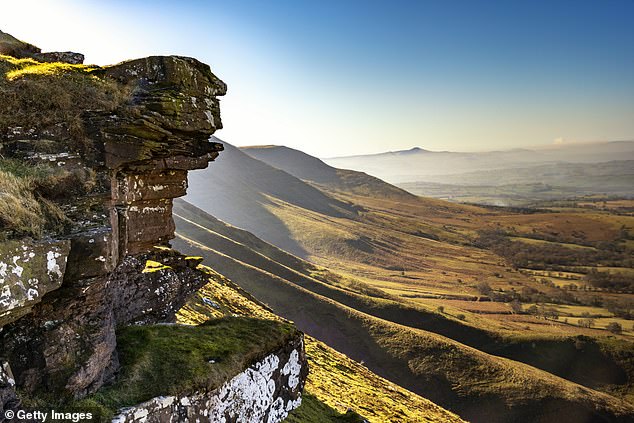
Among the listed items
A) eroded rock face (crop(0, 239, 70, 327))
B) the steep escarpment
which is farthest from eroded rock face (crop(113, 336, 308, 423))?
eroded rock face (crop(0, 239, 70, 327))

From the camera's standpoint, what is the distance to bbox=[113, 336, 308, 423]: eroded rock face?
10508 millimetres

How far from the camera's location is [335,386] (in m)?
29.4

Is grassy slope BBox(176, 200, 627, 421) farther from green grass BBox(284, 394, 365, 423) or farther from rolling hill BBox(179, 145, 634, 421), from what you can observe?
green grass BBox(284, 394, 365, 423)

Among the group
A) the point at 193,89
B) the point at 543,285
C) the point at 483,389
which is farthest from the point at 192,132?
the point at 543,285

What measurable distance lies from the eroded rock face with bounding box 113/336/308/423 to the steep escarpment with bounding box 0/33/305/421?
19cm

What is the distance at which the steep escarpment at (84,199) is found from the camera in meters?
9.23

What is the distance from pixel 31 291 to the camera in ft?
28.7

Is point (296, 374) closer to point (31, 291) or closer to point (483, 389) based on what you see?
point (31, 291)

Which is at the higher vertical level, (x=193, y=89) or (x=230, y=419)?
(x=193, y=89)

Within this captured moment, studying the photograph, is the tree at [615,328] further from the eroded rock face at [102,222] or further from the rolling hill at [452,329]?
the eroded rock face at [102,222]

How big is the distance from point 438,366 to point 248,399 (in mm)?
43257

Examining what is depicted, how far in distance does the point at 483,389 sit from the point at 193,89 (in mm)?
48503

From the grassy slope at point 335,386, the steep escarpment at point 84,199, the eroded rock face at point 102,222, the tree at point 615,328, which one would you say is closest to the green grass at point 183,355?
the steep escarpment at point 84,199
